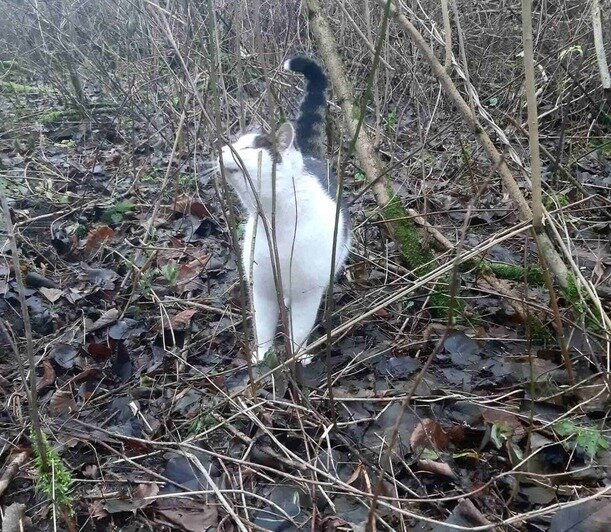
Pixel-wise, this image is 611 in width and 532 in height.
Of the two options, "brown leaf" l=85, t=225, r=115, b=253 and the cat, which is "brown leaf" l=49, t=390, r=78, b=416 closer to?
the cat

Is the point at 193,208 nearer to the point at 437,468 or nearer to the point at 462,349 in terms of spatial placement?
the point at 462,349

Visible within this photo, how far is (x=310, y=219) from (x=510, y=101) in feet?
7.61

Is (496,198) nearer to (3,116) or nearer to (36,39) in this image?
(3,116)

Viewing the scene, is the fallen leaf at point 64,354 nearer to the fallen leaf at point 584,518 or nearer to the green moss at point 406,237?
the green moss at point 406,237

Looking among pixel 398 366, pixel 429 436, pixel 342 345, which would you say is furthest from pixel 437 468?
pixel 342 345

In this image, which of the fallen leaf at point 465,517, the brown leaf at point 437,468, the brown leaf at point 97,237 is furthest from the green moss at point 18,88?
the fallen leaf at point 465,517

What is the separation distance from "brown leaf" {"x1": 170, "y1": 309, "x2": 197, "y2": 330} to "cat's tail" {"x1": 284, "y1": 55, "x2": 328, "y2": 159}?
40.4 inches

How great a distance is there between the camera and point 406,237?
2840 mm

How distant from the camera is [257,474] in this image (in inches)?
72.9

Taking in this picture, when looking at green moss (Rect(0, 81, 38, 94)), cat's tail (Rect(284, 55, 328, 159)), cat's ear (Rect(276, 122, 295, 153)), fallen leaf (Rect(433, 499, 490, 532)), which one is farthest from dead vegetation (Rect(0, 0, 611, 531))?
green moss (Rect(0, 81, 38, 94))

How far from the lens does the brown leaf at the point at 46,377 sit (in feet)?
7.86

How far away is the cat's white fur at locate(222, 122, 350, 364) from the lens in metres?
2.50

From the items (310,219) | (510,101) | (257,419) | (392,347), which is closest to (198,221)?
(310,219)

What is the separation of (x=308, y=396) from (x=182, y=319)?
98 centimetres
